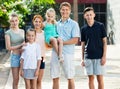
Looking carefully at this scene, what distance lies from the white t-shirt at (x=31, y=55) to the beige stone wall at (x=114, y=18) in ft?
126

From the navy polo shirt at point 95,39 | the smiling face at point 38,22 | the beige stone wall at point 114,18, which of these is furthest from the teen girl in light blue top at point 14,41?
the beige stone wall at point 114,18

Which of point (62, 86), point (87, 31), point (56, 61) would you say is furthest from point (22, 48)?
point (62, 86)

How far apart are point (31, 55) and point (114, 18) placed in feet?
140

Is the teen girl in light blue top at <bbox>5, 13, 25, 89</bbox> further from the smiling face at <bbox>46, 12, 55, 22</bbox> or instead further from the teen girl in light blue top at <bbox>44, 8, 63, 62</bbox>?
the smiling face at <bbox>46, 12, 55, 22</bbox>

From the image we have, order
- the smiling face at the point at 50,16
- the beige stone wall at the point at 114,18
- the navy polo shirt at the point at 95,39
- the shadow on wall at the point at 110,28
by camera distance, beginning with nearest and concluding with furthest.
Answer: the smiling face at the point at 50,16, the navy polo shirt at the point at 95,39, the beige stone wall at the point at 114,18, the shadow on wall at the point at 110,28

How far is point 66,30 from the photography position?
29.8 feet

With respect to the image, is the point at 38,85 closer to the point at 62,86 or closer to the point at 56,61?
the point at 56,61

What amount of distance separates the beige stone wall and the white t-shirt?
126 feet

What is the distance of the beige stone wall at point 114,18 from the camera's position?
48406 millimetres

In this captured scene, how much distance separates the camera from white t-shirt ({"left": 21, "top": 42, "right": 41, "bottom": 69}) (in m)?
8.88

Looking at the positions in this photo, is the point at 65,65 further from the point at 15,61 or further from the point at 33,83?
the point at 15,61

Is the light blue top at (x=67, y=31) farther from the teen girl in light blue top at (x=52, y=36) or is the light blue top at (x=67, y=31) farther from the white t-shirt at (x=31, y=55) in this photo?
the white t-shirt at (x=31, y=55)

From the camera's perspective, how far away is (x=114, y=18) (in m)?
50.9

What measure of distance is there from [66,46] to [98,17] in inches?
1769
